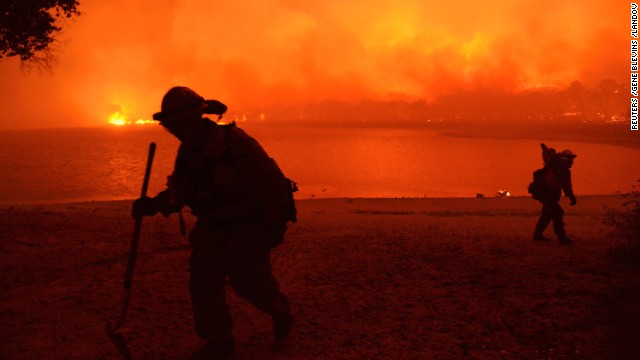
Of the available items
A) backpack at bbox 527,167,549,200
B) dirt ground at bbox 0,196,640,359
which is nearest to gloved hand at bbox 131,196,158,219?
dirt ground at bbox 0,196,640,359

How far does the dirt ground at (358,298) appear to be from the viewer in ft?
14.5

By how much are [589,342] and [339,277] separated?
305 cm

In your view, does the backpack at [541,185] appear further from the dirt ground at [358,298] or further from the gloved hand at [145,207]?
the gloved hand at [145,207]

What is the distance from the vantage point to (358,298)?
19.0ft

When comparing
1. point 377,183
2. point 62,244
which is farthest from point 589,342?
point 377,183

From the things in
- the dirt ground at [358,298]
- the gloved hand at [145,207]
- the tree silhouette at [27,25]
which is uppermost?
the tree silhouette at [27,25]

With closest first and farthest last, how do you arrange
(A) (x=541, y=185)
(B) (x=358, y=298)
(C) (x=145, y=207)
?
1. (C) (x=145, y=207)
2. (B) (x=358, y=298)
3. (A) (x=541, y=185)

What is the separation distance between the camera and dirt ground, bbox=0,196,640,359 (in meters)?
4.43

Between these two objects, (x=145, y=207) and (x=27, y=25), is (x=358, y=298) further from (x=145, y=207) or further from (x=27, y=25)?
(x=27, y=25)

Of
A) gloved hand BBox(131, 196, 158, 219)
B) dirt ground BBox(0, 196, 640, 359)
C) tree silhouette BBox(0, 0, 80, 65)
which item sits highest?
tree silhouette BBox(0, 0, 80, 65)

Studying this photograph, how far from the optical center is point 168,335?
477 centimetres

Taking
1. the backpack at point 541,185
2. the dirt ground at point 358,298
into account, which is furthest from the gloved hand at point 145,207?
the backpack at point 541,185

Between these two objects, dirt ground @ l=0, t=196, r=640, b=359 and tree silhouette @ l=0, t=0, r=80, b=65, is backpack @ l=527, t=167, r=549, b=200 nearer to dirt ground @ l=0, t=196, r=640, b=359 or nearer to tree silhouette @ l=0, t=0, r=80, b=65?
dirt ground @ l=0, t=196, r=640, b=359

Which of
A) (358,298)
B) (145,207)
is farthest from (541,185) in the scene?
(145,207)
